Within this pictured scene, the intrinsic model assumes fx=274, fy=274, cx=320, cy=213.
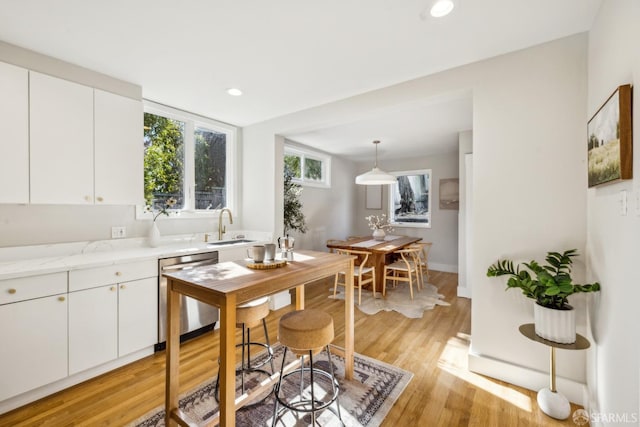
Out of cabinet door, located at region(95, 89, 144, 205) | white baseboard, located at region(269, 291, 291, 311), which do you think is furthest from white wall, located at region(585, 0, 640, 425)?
cabinet door, located at region(95, 89, 144, 205)

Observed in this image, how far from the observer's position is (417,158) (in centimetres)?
624

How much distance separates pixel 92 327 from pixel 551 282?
3.19 meters

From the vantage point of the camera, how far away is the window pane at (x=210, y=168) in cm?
358

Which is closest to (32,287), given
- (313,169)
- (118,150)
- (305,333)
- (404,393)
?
(118,150)

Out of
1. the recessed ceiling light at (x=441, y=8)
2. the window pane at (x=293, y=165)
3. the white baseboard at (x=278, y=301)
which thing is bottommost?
the white baseboard at (x=278, y=301)

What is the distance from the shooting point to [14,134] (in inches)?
77.9

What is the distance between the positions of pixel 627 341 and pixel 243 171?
155 inches

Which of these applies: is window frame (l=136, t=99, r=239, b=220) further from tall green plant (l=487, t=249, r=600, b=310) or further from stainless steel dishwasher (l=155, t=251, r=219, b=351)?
tall green plant (l=487, t=249, r=600, b=310)

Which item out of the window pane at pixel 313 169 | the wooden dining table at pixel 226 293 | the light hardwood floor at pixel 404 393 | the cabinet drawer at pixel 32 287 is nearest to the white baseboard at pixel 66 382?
the light hardwood floor at pixel 404 393

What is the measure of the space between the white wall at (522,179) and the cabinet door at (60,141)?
10.0ft

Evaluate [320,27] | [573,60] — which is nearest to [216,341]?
[320,27]

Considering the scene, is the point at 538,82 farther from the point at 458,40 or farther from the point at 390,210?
the point at 390,210

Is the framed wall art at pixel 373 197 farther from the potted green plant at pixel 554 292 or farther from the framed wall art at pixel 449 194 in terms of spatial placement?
the potted green plant at pixel 554 292
